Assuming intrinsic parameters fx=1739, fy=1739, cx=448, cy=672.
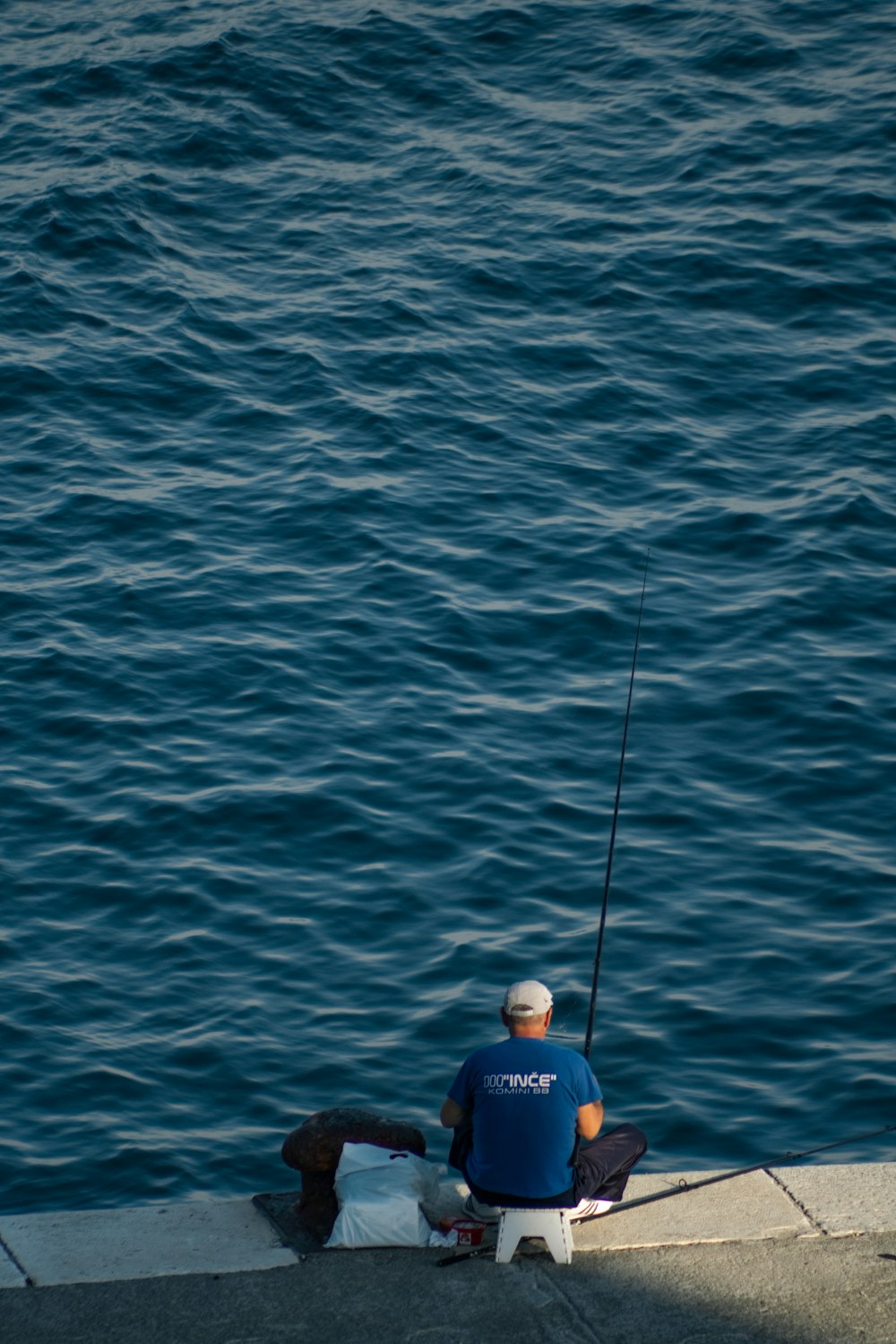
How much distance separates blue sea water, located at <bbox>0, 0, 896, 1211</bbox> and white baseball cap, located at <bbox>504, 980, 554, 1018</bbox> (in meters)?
2.43

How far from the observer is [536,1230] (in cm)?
534

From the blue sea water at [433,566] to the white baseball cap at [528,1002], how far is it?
7.98ft

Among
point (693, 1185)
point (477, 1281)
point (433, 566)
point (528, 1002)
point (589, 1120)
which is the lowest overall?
point (433, 566)

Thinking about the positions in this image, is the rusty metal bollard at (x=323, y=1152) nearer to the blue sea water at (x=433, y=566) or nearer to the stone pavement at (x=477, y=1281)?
the stone pavement at (x=477, y=1281)

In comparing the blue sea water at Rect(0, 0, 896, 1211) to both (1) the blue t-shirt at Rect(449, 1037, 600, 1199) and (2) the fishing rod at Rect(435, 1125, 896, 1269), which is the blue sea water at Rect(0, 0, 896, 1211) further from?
(1) the blue t-shirt at Rect(449, 1037, 600, 1199)

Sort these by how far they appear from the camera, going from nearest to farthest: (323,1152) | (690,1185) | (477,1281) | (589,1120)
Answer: (477,1281) → (589,1120) → (323,1152) → (690,1185)

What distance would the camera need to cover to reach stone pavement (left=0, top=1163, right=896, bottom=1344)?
4953 mm

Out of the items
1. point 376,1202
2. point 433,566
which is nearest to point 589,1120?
point 376,1202

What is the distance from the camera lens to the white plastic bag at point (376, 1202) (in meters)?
5.44

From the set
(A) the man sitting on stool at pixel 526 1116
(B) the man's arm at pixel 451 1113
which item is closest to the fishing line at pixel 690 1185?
(A) the man sitting on stool at pixel 526 1116

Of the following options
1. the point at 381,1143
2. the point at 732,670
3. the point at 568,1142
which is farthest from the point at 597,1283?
the point at 732,670

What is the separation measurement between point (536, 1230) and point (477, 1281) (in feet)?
0.79

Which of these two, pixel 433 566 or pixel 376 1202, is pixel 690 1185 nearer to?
pixel 376 1202

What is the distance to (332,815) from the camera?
10250 mm
